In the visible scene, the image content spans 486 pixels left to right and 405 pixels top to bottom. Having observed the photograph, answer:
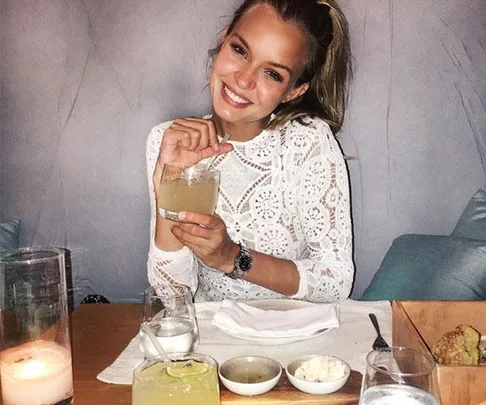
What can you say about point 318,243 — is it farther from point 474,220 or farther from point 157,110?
point 157,110

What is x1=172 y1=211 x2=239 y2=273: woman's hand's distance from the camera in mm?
1479

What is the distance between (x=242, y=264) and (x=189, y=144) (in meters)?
0.39

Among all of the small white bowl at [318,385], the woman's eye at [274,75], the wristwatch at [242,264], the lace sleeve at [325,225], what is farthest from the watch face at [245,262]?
the small white bowl at [318,385]

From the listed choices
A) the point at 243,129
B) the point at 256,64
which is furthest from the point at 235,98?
the point at 243,129

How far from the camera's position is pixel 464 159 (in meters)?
2.50

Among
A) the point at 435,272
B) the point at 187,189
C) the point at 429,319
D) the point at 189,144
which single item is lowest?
the point at 435,272

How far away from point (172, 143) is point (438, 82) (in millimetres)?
1334

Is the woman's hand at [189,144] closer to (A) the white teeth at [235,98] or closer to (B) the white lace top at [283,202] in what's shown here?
(A) the white teeth at [235,98]

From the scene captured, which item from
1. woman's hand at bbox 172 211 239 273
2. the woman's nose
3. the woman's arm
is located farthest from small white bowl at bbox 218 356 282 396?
the woman's nose

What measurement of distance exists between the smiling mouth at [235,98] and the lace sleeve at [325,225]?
30 cm

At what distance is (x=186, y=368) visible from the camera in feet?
2.71

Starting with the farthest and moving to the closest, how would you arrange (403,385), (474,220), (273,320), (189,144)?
(474,220) → (189,144) → (273,320) → (403,385)

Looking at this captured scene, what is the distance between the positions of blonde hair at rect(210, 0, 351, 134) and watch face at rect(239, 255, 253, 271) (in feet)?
1.82

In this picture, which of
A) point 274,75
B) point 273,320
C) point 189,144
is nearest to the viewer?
point 273,320
